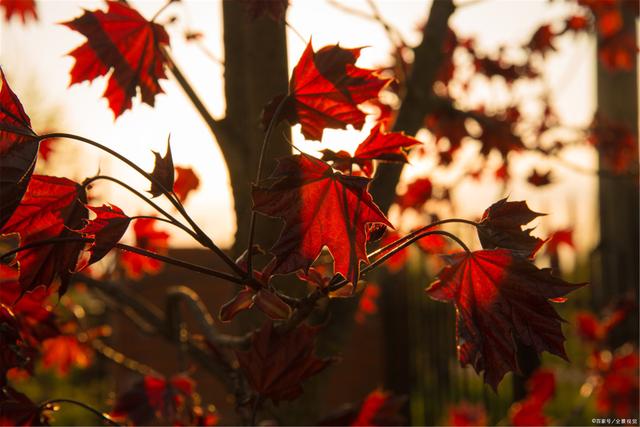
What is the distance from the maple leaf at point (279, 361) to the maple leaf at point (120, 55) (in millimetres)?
590

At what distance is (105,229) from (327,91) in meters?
0.50

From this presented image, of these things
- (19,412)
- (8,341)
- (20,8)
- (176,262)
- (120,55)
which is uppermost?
(20,8)

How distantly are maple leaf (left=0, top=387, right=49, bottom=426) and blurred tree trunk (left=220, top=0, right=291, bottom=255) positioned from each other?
65cm

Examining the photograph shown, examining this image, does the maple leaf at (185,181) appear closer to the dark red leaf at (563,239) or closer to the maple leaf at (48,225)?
the maple leaf at (48,225)

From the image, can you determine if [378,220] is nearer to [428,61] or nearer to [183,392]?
[183,392]

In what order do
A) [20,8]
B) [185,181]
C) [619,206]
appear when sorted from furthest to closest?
[619,206] → [20,8] → [185,181]

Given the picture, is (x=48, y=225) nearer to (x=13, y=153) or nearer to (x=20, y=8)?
(x=13, y=153)

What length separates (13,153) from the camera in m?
0.96

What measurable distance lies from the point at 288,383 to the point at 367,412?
52cm

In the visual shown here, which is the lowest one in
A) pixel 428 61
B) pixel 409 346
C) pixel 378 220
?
pixel 409 346

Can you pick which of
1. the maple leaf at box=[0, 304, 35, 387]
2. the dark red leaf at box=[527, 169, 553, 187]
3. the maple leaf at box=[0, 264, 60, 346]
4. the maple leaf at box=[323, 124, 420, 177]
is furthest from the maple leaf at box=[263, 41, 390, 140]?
the dark red leaf at box=[527, 169, 553, 187]

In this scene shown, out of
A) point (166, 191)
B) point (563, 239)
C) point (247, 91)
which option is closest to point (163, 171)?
point (166, 191)

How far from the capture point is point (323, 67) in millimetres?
1249

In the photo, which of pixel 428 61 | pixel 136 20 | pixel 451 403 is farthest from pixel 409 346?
pixel 136 20
